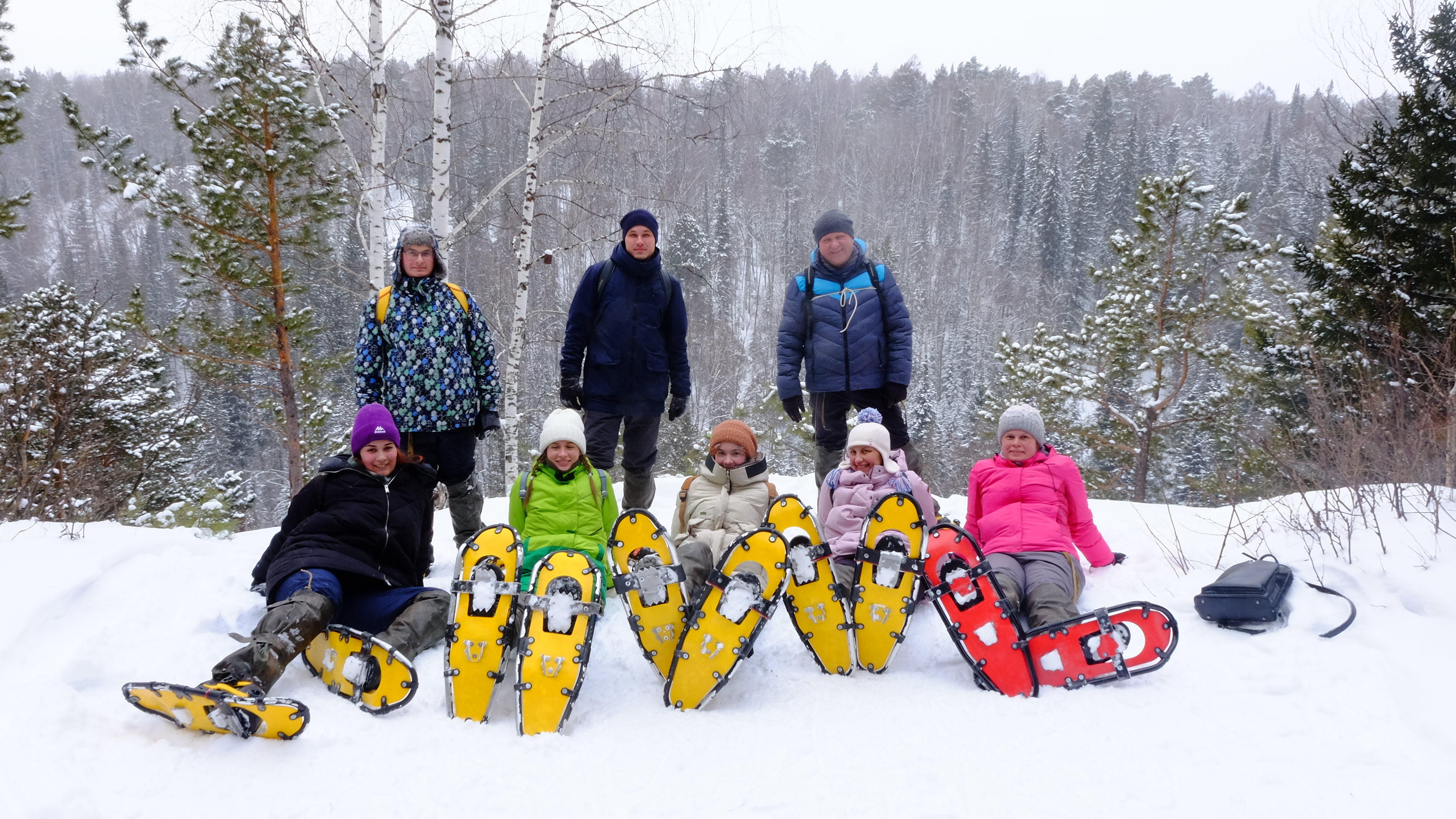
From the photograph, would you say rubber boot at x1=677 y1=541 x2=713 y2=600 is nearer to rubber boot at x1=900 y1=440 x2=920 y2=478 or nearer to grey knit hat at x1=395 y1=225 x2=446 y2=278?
rubber boot at x1=900 y1=440 x2=920 y2=478

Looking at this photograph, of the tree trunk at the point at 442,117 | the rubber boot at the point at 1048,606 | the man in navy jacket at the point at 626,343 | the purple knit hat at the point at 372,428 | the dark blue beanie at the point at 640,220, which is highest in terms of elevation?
the tree trunk at the point at 442,117

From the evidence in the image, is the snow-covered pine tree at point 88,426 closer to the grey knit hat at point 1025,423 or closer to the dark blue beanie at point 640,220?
the dark blue beanie at point 640,220

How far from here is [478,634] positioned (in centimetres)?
268

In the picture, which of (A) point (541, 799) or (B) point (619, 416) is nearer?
(A) point (541, 799)

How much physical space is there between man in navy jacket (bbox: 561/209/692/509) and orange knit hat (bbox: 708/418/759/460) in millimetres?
493

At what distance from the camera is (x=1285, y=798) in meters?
2.03

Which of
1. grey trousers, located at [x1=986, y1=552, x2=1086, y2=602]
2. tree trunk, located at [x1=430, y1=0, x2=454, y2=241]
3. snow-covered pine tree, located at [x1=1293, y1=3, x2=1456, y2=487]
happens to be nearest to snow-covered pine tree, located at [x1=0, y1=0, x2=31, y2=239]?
tree trunk, located at [x1=430, y1=0, x2=454, y2=241]

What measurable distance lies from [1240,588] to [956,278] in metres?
56.5

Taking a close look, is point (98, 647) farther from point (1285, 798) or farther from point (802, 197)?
point (802, 197)

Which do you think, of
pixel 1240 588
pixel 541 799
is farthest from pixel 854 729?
pixel 1240 588

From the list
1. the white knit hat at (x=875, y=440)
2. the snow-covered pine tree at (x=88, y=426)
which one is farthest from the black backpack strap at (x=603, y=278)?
the snow-covered pine tree at (x=88, y=426)

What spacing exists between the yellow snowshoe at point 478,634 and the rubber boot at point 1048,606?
2140 millimetres

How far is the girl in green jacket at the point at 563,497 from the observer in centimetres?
366

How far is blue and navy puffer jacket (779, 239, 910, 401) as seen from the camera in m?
4.23
